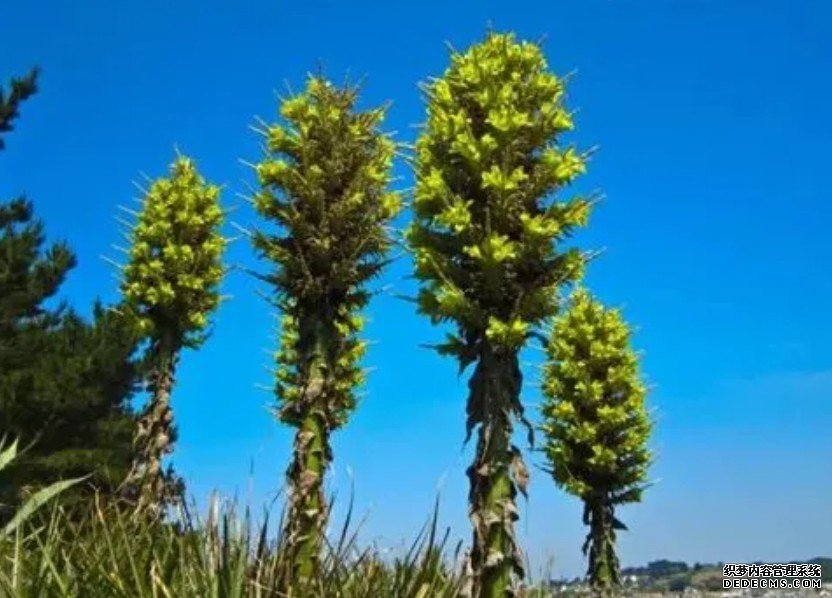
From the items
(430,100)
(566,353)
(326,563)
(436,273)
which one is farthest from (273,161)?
(326,563)

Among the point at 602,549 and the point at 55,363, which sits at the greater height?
the point at 55,363

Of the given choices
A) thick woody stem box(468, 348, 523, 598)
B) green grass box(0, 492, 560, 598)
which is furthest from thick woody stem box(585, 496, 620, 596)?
green grass box(0, 492, 560, 598)

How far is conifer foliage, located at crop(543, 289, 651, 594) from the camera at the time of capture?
26.1 m

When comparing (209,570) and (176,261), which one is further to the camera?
(176,261)

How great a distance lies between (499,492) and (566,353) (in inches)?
570

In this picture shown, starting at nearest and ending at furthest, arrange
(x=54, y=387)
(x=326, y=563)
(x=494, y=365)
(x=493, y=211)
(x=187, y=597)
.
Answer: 1. (x=187, y=597)
2. (x=326, y=563)
3. (x=494, y=365)
4. (x=493, y=211)
5. (x=54, y=387)

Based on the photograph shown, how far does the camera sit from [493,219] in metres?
16.0

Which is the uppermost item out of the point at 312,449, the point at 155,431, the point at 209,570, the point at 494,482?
the point at 155,431

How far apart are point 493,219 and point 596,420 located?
12109mm

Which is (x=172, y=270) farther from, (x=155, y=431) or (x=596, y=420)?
(x=596, y=420)

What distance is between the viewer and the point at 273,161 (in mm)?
19141

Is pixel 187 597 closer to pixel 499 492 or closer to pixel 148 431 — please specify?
pixel 499 492

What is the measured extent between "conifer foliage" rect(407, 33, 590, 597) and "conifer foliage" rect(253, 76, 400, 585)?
2.05m

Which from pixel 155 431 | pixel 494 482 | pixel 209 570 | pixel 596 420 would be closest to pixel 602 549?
pixel 596 420
